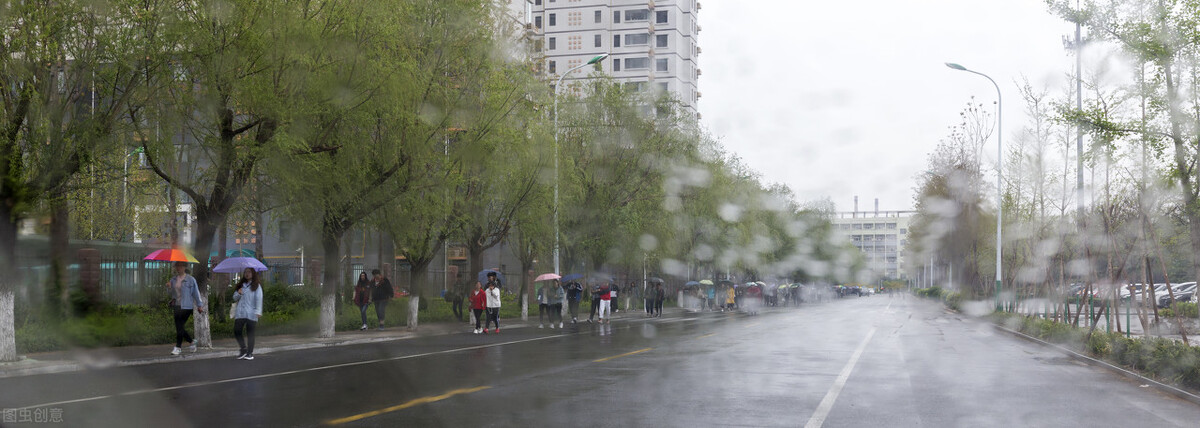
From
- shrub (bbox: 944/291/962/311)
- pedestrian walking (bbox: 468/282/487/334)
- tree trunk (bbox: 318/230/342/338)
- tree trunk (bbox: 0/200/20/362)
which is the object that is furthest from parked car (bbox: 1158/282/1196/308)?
tree trunk (bbox: 0/200/20/362)

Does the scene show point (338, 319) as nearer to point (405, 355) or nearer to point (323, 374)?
point (405, 355)

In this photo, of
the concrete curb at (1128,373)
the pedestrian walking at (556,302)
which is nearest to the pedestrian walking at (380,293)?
the pedestrian walking at (556,302)

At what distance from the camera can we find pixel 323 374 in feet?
46.9

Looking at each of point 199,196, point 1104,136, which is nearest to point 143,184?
point 199,196

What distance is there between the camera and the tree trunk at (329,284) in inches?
931

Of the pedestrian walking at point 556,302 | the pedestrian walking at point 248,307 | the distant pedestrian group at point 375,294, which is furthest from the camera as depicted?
the pedestrian walking at point 556,302

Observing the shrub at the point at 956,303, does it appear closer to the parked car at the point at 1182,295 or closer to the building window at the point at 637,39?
the parked car at the point at 1182,295

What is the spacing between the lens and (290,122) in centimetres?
1950

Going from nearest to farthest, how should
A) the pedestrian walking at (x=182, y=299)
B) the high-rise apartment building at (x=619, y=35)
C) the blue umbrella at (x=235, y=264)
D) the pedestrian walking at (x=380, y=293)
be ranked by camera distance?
the pedestrian walking at (x=182, y=299)
the blue umbrella at (x=235, y=264)
the pedestrian walking at (x=380, y=293)
the high-rise apartment building at (x=619, y=35)

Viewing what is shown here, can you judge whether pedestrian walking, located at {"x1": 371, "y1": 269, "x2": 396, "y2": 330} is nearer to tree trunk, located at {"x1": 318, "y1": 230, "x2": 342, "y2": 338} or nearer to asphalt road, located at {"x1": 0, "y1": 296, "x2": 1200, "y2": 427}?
tree trunk, located at {"x1": 318, "y1": 230, "x2": 342, "y2": 338}

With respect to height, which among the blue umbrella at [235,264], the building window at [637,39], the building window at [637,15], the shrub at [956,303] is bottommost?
the shrub at [956,303]

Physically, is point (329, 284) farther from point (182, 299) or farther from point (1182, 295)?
point (1182, 295)

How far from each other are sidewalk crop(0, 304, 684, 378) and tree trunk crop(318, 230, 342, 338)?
1.26 feet

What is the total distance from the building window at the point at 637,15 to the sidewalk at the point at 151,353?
3080 inches
